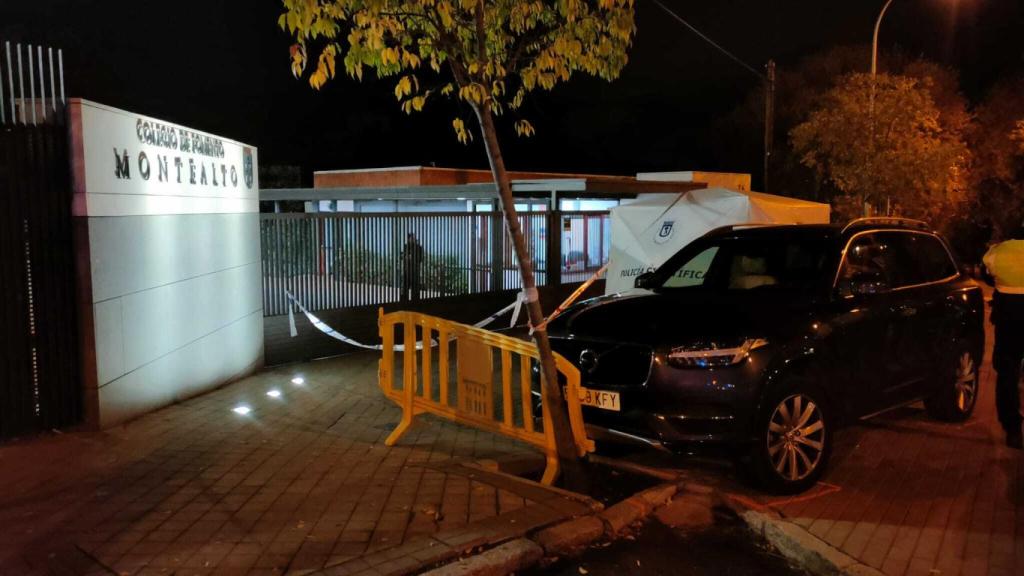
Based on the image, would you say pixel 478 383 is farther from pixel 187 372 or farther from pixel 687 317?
pixel 187 372

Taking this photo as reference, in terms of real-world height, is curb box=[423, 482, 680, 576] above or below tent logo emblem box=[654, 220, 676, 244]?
below

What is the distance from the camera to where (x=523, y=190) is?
45.0 ft

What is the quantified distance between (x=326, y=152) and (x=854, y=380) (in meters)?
30.5

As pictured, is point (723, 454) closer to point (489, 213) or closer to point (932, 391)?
point (932, 391)

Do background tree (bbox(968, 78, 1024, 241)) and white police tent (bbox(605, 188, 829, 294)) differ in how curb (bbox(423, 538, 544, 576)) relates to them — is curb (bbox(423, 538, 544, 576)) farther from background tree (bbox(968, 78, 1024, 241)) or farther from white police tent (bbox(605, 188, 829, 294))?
background tree (bbox(968, 78, 1024, 241))

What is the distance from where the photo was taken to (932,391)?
23.1ft

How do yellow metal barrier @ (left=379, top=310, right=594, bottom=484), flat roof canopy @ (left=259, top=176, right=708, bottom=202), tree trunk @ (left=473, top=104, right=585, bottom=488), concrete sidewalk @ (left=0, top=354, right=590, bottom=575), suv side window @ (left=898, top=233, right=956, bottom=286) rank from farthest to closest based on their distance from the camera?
flat roof canopy @ (left=259, top=176, right=708, bottom=202), suv side window @ (left=898, top=233, right=956, bottom=286), yellow metal barrier @ (left=379, top=310, right=594, bottom=484), tree trunk @ (left=473, top=104, right=585, bottom=488), concrete sidewalk @ (left=0, top=354, right=590, bottom=575)

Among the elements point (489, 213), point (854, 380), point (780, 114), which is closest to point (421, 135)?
point (780, 114)

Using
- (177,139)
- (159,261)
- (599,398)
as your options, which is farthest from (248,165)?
(599,398)

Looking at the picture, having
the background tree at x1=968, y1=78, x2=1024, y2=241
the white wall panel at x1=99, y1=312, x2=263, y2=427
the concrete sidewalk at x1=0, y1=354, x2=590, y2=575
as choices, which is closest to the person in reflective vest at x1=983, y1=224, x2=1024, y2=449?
the concrete sidewalk at x1=0, y1=354, x2=590, y2=575

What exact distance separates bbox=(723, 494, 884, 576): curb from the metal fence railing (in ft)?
21.1

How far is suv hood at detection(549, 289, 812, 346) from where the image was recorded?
552cm

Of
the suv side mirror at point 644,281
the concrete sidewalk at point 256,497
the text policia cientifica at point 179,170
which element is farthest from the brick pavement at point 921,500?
the text policia cientifica at point 179,170

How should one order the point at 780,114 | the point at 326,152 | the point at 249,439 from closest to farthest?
the point at 249,439 < the point at 780,114 < the point at 326,152
